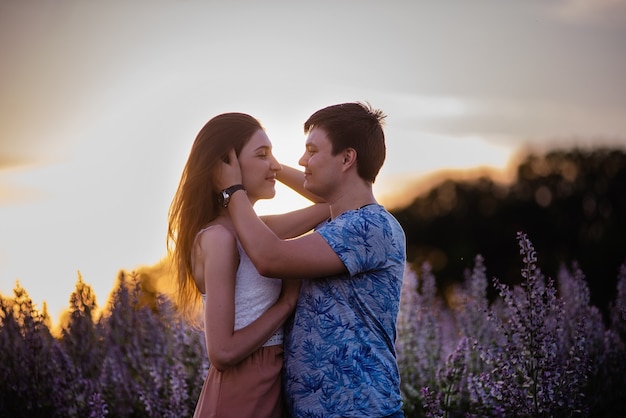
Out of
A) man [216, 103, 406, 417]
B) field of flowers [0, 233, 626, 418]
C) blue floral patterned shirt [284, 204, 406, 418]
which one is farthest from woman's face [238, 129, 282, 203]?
field of flowers [0, 233, 626, 418]

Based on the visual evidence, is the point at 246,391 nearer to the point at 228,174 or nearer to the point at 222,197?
the point at 222,197

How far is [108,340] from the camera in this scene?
7000 mm

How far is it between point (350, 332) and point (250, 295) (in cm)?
55

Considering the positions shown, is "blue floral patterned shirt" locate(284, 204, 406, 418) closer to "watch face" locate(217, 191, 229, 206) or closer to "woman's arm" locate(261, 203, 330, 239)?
"watch face" locate(217, 191, 229, 206)

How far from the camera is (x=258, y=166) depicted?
160 inches

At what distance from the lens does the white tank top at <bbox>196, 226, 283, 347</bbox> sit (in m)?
3.80

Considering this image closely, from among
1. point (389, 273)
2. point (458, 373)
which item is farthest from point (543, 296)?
point (389, 273)

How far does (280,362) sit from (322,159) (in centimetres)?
102

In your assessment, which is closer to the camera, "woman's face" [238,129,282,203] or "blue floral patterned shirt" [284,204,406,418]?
"blue floral patterned shirt" [284,204,406,418]

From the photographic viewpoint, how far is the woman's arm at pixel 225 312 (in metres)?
3.62

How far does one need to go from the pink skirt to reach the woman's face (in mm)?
853

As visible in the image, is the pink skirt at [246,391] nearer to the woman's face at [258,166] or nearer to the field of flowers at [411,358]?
the woman's face at [258,166]

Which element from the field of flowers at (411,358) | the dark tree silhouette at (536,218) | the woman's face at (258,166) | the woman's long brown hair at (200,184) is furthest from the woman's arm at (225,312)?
the dark tree silhouette at (536,218)

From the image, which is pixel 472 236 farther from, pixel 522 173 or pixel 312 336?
pixel 312 336
